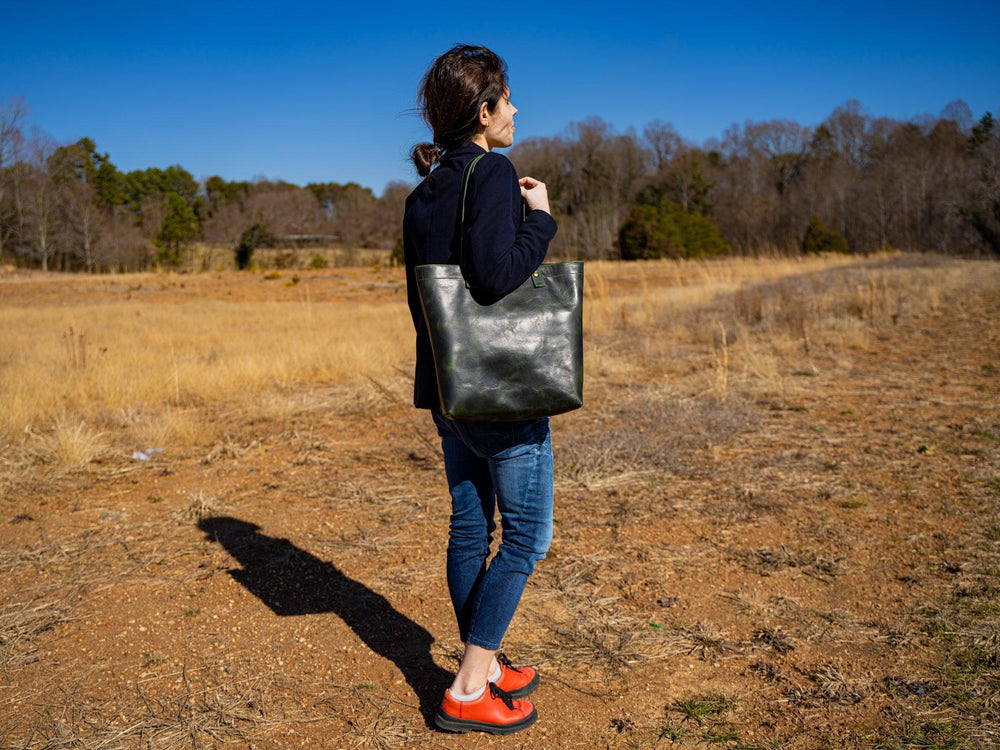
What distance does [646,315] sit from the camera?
11.0 m

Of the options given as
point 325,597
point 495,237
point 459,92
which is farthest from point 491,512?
point 325,597

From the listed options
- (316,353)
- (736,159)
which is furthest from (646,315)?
(736,159)

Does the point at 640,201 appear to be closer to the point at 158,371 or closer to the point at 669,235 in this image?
the point at 669,235

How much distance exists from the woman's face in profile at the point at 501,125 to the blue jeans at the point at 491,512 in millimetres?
674

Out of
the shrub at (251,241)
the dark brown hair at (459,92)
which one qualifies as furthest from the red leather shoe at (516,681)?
the shrub at (251,241)

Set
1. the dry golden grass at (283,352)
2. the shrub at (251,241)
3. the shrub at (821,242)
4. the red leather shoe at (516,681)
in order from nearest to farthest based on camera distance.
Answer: the red leather shoe at (516,681) < the dry golden grass at (283,352) < the shrub at (821,242) < the shrub at (251,241)

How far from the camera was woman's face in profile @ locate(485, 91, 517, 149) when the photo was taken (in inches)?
66.6

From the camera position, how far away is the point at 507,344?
1608 mm

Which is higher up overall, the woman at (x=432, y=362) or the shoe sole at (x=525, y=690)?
the woman at (x=432, y=362)

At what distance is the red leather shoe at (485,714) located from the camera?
184 centimetres

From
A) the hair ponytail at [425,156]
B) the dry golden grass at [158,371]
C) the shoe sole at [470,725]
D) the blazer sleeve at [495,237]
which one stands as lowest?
the shoe sole at [470,725]

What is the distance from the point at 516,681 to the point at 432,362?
0.95 m

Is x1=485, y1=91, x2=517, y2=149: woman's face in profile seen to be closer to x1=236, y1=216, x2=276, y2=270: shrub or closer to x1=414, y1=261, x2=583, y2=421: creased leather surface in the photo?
x1=414, y1=261, x2=583, y2=421: creased leather surface

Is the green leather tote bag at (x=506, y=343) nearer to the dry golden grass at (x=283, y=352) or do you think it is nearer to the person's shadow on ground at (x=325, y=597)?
the person's shadow on ground at (x=325, y=597)
